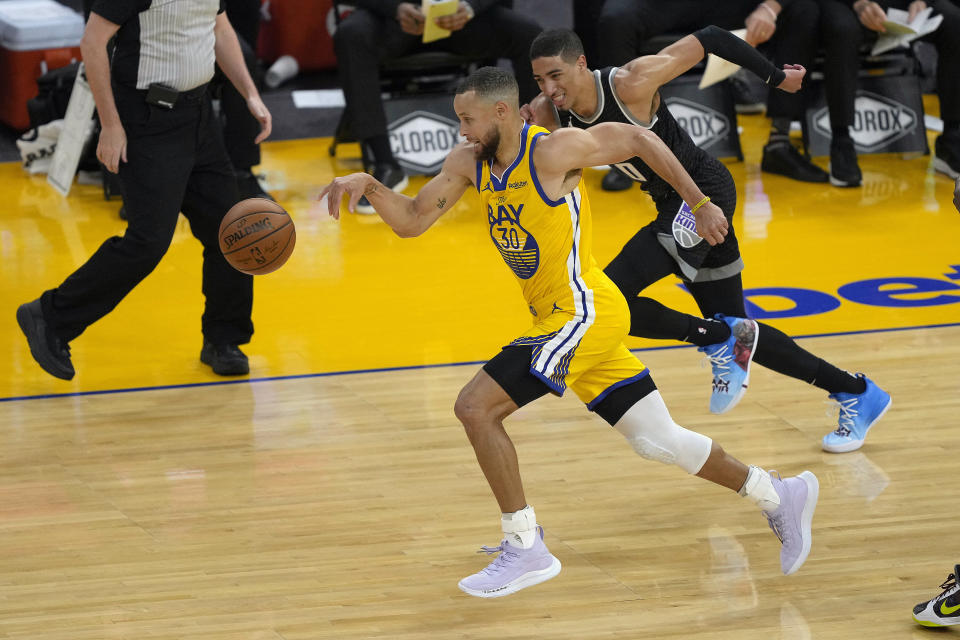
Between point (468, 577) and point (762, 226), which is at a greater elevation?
point (468, 577)

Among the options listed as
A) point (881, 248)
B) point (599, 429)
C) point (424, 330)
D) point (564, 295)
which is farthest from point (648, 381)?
point (881, 248)

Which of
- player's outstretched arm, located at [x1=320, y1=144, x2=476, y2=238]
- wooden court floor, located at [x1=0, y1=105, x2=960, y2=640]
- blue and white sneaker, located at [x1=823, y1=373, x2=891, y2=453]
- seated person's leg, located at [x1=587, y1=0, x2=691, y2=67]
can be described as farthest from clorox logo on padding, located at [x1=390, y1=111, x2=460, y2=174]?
player's outstretched arm, located at [x1=320, y1=144, x2=476, y2=238]

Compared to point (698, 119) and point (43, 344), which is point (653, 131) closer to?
point (43, 344)

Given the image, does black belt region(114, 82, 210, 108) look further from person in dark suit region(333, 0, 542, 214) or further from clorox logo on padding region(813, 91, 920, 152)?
clorox logo on padding region(813, 91, 920, 152)

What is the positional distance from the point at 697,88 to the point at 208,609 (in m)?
6.49

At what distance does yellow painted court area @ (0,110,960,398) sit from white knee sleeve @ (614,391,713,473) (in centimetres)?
223

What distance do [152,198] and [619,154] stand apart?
7.69ft

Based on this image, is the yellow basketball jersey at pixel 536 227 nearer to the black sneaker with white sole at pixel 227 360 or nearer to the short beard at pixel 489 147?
the short beard at pixel 489 147

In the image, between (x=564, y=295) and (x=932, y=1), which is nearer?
(x=564, y=295)

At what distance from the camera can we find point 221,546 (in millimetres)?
4438

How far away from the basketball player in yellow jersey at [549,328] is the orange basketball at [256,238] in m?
1.07

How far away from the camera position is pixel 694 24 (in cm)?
911

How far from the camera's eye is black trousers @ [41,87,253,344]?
557 centimetres

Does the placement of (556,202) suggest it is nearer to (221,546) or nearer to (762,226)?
(221,546)
